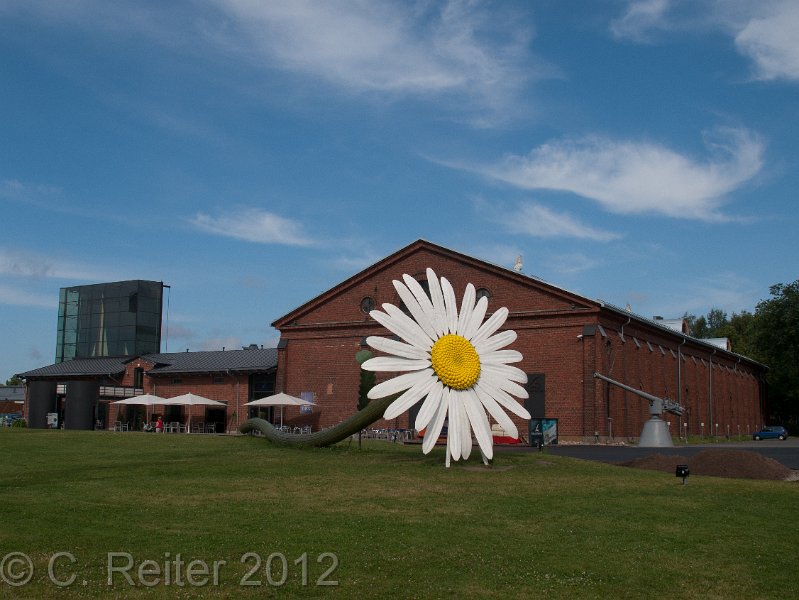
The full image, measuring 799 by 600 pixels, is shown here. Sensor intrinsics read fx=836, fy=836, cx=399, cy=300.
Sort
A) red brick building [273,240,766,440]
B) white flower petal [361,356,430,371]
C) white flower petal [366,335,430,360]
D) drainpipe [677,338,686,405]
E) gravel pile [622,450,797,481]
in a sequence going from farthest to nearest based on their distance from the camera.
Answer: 1. drainpipe [677,338,686,405]
2. red brick building [273,240,766,440]
3. gravel pile [622,450,797,481]
4. white flower petal [366,335,430,360]
5. white flower petal [361,356,430,371]

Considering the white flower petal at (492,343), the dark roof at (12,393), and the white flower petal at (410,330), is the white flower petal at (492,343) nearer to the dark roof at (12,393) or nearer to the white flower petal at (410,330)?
the white flower petal at (410,330)

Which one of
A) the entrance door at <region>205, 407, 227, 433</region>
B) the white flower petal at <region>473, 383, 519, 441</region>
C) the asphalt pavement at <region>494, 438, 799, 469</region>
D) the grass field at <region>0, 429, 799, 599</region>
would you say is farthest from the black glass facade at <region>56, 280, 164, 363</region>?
the white flower petal at <region>473, 383, 519, 441</region>

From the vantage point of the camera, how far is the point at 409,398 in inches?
572

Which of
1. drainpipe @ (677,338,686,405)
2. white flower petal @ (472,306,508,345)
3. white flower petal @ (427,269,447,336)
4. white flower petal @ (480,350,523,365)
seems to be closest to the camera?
white flower petal @ (427,269,447,336)

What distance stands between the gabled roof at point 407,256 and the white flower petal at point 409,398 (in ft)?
90.8

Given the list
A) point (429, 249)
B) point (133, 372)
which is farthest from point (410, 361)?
point (133, 372)

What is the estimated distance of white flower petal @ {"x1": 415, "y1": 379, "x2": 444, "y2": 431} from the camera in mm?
14250

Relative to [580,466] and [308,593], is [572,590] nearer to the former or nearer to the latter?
[308,593]

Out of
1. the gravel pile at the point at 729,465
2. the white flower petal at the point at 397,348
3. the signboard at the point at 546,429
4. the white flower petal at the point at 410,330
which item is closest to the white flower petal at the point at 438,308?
the white flower petal at the point at 410,330

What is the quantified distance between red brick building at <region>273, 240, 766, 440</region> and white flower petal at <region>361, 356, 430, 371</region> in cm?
2719

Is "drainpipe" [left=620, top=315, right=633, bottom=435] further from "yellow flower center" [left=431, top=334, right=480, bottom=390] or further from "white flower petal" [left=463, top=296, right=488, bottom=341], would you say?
"yellow flower center" [left=431, top=334, right=480, bottom=390]

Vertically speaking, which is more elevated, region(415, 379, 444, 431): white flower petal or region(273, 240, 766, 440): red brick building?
region(273, 240, 766, 440): red brick building

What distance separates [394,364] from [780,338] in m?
69.0

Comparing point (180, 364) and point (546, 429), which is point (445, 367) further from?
point (180, 364)
